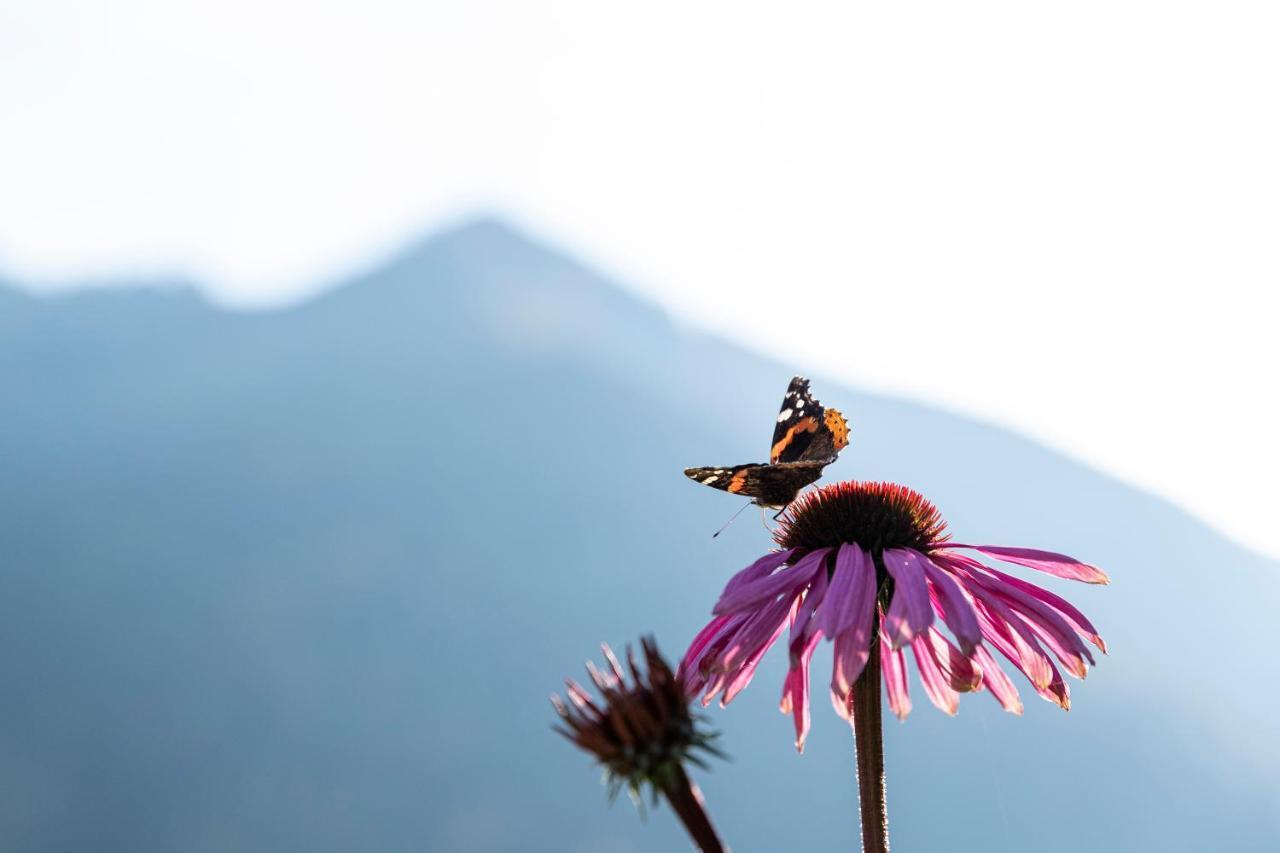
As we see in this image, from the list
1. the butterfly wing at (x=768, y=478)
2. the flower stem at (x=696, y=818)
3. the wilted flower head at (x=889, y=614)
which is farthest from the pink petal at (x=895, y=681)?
the flower stem at (x=696, y=818)

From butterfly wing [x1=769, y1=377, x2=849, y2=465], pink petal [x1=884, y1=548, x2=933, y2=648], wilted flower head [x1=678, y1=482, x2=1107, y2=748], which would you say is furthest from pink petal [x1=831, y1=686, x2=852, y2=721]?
butterfly wing [x1=769, y1=377, x2=849, y2=465]

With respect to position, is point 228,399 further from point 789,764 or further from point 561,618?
point 789,764

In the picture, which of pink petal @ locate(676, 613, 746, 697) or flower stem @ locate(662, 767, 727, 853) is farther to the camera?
pink petal @ locate(676, 613, 746, 697)

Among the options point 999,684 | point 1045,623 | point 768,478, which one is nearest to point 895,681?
point 999,684

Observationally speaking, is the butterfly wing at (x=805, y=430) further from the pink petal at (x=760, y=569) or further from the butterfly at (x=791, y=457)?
the pink petal at (x=760, y=569)

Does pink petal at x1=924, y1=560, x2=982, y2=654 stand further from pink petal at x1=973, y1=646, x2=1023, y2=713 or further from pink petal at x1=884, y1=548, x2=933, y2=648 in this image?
pink petal at x1=973, y1=646, x2=1023, y2=713

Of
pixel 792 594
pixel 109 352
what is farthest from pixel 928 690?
pixel 109 352
